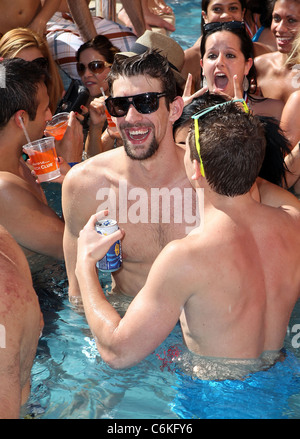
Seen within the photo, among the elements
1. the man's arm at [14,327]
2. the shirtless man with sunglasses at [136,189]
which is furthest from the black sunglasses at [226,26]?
the man's arm at [14,327]

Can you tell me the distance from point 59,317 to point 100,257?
1.07m

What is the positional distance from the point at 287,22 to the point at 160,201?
9.73ft

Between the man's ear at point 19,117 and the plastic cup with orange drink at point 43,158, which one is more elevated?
the man's ear at point 19,117

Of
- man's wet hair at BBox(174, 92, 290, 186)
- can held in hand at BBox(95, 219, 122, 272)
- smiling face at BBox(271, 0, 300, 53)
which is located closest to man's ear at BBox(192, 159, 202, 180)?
can held in hand at BBox(95, 219, 122, 272)

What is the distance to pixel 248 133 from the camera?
7.36 ft

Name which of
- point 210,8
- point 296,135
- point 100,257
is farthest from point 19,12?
point 100,257

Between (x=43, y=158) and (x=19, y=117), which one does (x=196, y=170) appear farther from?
(x=19, y=117)

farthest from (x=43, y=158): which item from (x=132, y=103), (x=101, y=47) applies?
(x=101, y=47)

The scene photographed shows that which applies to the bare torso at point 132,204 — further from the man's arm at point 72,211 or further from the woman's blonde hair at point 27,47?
the woman's blonde hair at point 27,47

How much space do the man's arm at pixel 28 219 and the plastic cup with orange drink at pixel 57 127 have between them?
2.67 ft

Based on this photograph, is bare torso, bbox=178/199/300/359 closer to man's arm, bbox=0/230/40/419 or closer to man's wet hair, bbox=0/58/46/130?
man's arm, bbox=0/230/40/419

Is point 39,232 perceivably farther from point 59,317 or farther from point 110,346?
point 110,346

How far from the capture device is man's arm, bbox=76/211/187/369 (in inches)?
88.3

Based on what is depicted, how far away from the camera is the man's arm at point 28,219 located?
340 cm
